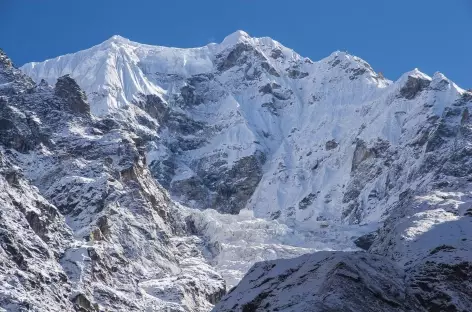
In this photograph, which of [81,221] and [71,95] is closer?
[81,221]

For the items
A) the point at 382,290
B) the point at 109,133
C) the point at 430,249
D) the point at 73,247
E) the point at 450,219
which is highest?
the point at 109,133

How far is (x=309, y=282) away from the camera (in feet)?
89.9

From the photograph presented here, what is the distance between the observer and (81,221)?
486 feet

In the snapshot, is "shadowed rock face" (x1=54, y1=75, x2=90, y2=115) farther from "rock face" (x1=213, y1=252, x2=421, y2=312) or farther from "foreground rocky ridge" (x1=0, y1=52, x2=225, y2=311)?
"rock face" (x1=213, y1=252, x2=421, y2=312)

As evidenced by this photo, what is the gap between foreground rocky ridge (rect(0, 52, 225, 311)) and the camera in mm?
117137

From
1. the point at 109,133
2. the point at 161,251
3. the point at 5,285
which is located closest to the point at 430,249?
the point at 5,285

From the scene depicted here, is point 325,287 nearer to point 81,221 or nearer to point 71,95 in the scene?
point 81,221

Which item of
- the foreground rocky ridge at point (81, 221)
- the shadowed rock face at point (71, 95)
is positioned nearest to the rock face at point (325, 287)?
the foreground rocky ridge at point (81, 221)

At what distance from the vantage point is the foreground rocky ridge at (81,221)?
117m

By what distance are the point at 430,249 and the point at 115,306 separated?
95.9 meters

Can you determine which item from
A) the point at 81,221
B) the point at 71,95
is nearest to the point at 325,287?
Answer: the point at 81,221

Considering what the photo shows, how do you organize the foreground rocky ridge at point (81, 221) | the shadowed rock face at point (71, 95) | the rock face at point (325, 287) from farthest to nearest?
the shadowed rock face at point (71, 95) → the foreground rocky ridge at point (81, 221) → the rock face at point (325, 287)

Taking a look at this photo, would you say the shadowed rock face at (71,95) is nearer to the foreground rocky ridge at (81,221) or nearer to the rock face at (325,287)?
the foreground rocky ridge at (81,221)

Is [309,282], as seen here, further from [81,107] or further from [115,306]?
[81,107]
